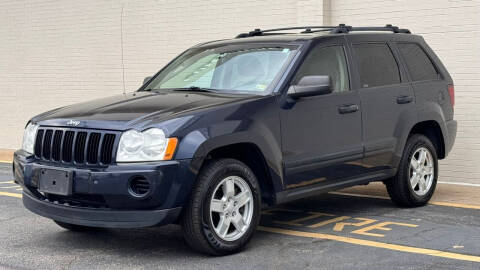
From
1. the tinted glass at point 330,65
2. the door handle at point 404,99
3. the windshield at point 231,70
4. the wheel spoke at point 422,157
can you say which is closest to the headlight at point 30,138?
the windshield at point 231,70

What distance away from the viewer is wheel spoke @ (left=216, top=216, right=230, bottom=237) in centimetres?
628

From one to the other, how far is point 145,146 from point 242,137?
820 millimetres

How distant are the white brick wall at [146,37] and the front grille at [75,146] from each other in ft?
18.9

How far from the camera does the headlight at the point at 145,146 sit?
236 inches

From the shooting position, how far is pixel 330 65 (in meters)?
7.57

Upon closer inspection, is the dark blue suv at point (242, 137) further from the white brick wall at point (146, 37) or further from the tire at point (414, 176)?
the white brick wall at point (146, 37)

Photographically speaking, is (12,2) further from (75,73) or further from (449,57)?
(449,57)

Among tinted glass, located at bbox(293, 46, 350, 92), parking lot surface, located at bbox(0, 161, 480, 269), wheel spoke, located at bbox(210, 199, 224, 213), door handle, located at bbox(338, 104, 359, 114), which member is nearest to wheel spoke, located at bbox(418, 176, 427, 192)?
parking lot surface, located at bbox(0, 161, 480, 269)

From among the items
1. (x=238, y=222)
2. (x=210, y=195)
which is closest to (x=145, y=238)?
(x=238, y=222)

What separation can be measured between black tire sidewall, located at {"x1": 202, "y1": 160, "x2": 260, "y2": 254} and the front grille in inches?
30.8

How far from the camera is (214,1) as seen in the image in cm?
1294

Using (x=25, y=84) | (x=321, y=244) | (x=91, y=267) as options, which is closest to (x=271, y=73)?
(x=321, y=244)

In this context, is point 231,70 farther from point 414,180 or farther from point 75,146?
point 414,180

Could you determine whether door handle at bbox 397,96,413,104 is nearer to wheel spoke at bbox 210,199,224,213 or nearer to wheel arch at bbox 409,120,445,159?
wheel arch at bbox 409,120,445,159
